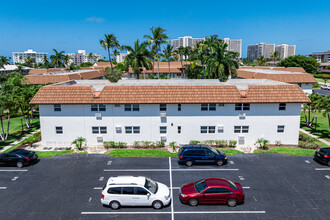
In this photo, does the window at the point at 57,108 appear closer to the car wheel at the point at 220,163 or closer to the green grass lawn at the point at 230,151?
the car wheel at the point at 220,163

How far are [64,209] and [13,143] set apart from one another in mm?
18566

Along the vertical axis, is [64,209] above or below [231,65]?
below

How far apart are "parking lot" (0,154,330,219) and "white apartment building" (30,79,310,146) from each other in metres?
3.83

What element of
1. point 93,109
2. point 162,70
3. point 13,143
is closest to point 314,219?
point 93,109

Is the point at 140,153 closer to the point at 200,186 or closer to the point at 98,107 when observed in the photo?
the point at 98,107

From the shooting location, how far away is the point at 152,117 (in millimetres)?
26469

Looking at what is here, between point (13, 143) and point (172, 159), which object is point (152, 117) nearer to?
point (172, 159)

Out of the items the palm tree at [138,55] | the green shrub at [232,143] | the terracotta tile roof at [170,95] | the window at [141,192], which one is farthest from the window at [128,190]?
the palm tree at [138,55]

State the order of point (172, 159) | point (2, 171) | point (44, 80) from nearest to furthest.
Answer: point (2, 171) < point (172, 159) < point (44, 80)

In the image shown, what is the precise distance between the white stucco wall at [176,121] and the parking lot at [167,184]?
3662mm

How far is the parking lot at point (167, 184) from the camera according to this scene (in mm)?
14781

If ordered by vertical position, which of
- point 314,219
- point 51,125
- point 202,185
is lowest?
point 314,219

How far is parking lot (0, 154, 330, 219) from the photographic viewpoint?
1478 cm

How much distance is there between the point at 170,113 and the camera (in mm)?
26359
